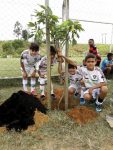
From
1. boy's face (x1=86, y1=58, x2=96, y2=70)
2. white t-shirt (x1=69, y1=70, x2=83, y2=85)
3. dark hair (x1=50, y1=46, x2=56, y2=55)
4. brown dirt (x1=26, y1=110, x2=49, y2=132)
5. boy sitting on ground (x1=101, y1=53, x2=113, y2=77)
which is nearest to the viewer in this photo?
brown dirt (x1=26, y1=110, x2=49, y2=132)

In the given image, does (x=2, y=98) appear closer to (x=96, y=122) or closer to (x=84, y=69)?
(x=84, y=69)

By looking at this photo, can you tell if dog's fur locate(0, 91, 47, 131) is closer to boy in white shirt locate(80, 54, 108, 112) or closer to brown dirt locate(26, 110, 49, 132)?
brown dirt locate(26, 110, 49, 132)

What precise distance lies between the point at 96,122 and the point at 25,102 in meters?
1.19

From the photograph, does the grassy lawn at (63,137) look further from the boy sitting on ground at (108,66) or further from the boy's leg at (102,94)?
the boy sitting on ground at (108,66)

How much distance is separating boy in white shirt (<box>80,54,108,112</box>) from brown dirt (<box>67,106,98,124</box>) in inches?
15.2

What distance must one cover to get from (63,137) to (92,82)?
71.7 inches

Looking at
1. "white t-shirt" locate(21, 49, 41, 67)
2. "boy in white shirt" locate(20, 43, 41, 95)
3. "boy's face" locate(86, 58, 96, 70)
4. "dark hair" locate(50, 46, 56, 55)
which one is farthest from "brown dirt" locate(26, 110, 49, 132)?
"white t-shirt" locate(21, 49, 41, 67)

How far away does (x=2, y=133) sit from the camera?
4.79 m

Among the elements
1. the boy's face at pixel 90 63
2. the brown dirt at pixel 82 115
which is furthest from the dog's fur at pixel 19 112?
the boy's face at pixel 90 63

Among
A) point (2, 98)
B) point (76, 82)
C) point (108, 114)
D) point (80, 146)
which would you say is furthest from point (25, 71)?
point (80, 146)

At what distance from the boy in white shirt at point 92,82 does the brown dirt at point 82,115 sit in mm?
386

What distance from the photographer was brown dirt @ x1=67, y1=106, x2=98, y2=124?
5.34m

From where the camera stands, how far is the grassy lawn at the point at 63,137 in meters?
4.36

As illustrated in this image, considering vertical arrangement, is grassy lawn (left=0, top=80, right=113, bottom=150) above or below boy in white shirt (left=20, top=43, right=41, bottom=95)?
below
